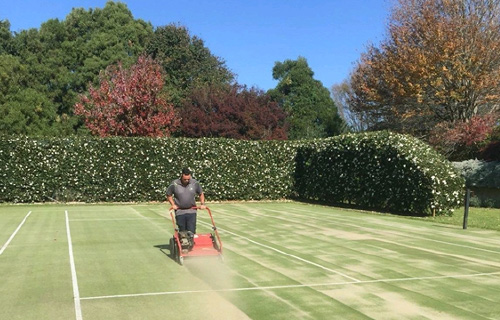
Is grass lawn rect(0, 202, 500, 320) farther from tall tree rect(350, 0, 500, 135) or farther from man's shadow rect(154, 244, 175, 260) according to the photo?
tall tree rect(350, 0, 500, 135)

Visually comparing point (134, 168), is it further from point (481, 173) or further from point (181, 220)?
point (481, 173)

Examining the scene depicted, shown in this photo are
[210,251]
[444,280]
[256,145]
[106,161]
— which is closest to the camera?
[444,280]

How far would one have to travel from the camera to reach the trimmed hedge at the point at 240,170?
19000 millimetres

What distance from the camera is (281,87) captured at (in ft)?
195

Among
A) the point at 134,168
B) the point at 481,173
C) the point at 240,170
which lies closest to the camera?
the point at 134,168

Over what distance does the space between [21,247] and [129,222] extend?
4.99 m

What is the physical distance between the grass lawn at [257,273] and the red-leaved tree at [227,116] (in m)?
23.5

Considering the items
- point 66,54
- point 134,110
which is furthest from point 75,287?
point 66,54

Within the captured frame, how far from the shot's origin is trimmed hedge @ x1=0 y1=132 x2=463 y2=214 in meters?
19.0

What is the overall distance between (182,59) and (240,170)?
23354 mm

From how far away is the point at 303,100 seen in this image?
5578cm

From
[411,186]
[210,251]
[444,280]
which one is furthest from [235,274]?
[411,186]

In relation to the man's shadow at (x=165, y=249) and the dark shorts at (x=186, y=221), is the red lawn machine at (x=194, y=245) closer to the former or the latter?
the dark shorts at (x=186, y=221)

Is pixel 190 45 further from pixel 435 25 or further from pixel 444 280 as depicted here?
pixel 444 280
